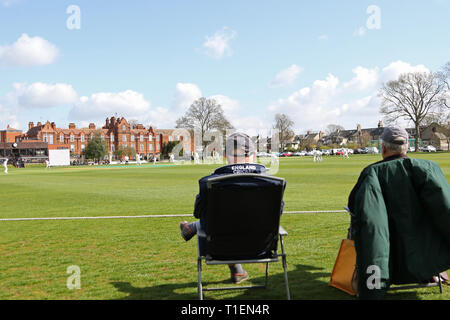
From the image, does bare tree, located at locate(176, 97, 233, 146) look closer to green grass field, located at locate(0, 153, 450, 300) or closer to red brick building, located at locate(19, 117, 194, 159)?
red brick building, located at locate(19, 117, 194, 159)

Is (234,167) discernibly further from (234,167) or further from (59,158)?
(59,158)

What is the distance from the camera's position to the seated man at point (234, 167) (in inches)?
153

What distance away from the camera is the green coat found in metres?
3.46

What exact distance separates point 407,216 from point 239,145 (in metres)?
1.71

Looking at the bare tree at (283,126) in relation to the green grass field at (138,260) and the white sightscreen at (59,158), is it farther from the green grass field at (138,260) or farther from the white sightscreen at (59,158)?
the green grass field at (138,260)

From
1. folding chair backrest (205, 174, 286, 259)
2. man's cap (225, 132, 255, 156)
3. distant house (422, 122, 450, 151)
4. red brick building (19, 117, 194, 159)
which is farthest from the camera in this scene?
distant house (422, 122, 450, 151)

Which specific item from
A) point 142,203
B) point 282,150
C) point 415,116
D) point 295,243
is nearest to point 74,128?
point 282,150

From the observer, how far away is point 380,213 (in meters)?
3.43

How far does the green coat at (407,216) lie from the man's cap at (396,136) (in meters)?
0.20

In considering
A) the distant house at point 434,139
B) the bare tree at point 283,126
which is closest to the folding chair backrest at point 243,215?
the bare tree at point 283,126

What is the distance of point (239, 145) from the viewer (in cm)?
423

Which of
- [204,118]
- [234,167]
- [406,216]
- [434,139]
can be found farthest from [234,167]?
[434,139]

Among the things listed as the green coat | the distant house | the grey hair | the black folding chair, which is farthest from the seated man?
the distant house
